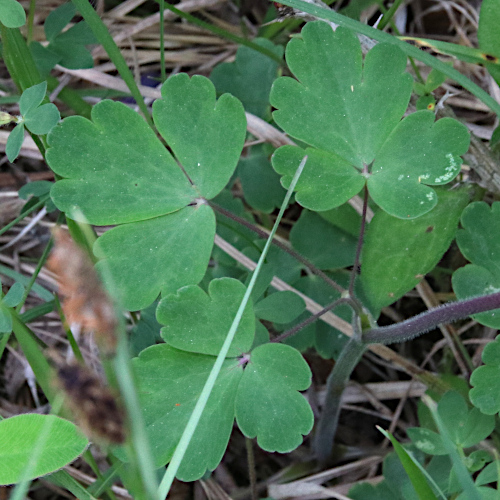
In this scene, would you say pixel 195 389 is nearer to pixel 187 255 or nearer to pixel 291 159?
pixel 187 255

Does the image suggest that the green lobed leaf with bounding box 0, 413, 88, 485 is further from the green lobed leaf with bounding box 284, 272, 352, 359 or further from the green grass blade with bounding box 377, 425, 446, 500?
the green lobed leaf with bounding box 284, 272, 352, 359

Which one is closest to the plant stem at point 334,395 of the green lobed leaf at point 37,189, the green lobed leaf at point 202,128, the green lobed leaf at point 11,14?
the green lobed leaf at point 202,128

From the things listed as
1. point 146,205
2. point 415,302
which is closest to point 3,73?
point 146,205

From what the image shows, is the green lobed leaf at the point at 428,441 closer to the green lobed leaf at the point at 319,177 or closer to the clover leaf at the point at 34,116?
the green lobed leaf at the point at 319,177

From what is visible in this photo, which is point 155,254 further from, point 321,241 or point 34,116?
point 321,241

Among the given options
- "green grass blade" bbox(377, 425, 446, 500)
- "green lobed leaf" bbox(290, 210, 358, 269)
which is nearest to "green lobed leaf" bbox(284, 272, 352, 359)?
"green lobed leaf" bbox(290, 210, 358, 269)

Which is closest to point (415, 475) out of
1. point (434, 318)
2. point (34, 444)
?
point (434, 318)

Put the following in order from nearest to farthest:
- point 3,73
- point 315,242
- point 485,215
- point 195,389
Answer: point 195,389
point 485,215
point 315,242
point 3,73
